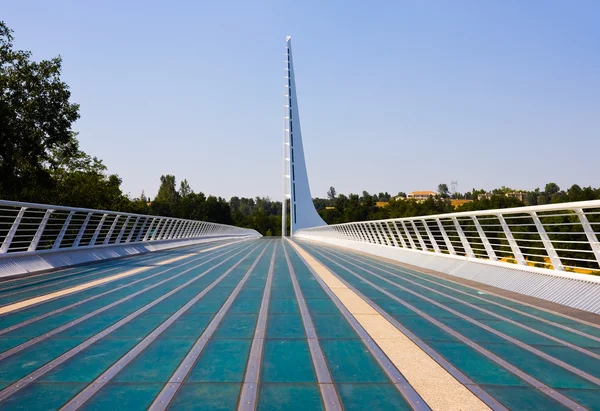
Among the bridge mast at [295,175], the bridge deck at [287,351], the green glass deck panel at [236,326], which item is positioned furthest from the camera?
the bridge mast at [295,175]

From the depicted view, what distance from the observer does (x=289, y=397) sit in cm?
344

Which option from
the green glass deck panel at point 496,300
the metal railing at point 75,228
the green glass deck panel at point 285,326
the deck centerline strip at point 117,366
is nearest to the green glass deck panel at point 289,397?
the deck centerline strip at point 117,366

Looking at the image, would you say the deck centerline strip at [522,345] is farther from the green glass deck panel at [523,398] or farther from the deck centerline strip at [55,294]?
the deck centerline strip at [55,294]

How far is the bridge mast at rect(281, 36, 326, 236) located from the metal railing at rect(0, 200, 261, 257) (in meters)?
21.3

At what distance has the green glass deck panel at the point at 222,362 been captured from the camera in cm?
385

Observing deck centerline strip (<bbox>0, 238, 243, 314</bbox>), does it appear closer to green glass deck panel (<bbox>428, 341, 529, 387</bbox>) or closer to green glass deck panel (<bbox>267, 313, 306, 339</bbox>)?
green glass deck panel (<bbox>267, 313, 306, 339</bbox>)

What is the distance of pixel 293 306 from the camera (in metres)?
7.12

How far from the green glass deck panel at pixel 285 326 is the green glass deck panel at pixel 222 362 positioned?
0.45 metres

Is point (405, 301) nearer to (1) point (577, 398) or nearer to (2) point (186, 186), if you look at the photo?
(1) point (577, 398)

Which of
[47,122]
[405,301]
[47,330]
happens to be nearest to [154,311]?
[47,330]

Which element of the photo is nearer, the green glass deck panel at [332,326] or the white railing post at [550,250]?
the green glass deck panel at [332,326]

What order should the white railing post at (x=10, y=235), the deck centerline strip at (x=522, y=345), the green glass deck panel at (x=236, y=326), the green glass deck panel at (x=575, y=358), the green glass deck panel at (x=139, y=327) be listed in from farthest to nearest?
the white railing post at (x=10, y=235), the green glass deck panel at (x=236, y=326), the green glass deck panel at (x=139, y=327), the green glass deck panel at (x=575, y=358), the deck centerline strip at (x=522, y=345)

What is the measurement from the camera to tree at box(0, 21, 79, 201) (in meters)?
30.3

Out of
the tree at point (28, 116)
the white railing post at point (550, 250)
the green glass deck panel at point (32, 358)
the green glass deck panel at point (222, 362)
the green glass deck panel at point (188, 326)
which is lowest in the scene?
the green glass deck panel at point (32, 358)
